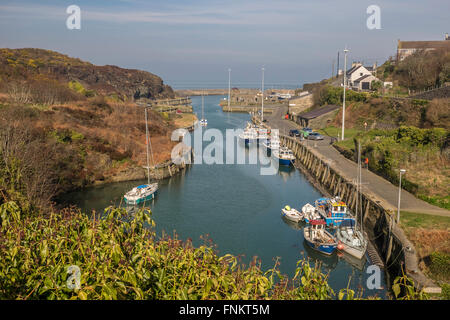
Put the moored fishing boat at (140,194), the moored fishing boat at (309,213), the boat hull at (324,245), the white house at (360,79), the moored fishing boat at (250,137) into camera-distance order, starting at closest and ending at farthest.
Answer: the boat hull at (324,245)
the moored fishing boat at (309,213)
the moored fishing boat at (140,194)
the moored fishing boat at (250,137)
the white house at (360,79)

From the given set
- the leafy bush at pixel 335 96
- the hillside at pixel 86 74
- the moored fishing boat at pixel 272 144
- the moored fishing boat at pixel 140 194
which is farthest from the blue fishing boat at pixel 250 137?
the hillside at pixel 86 74

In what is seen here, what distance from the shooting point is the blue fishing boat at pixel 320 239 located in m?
25.0

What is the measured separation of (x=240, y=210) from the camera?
1325 inches

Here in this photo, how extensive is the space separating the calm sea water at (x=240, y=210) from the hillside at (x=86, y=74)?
46.6 meters

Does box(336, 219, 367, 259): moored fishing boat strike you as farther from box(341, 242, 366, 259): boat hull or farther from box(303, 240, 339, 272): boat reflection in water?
box(303, 240, 339, 272): boat reflection in water

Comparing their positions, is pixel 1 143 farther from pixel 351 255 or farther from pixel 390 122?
pixel 390 122

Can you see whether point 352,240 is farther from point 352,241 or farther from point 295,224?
point 295,224

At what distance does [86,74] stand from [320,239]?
3981 inches

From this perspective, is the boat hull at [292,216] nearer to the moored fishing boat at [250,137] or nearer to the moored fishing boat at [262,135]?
the moored fishing boat at [262,135]

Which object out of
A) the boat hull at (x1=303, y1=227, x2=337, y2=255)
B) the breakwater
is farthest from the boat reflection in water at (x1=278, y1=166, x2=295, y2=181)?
the boat hull at (x1=303, y1=227, x2=337, y2=255)

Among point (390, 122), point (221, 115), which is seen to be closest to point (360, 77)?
point (390, 122)

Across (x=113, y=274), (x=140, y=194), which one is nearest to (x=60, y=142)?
(x=140, y=194)

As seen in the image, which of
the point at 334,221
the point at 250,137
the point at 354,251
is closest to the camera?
the point at 354,251
